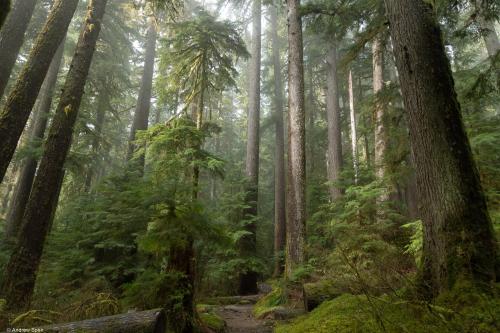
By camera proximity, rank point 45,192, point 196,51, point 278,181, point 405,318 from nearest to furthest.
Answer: point 405,318 → point 45,192 → point 196,51 → point 278,181

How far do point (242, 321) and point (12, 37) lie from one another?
9.60m

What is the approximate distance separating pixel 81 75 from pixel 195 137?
3006 millimetres

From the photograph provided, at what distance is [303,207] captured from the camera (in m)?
8.23

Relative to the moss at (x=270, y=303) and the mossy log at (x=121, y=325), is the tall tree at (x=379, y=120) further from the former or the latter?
the mossy log at (x=121, y=325)

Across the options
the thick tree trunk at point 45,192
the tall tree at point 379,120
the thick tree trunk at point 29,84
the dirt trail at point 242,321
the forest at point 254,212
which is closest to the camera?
the forest at point 254,212

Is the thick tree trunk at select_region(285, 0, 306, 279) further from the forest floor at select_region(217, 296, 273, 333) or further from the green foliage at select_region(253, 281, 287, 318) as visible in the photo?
the forest floor at select_region(217, 296, 273, 333)

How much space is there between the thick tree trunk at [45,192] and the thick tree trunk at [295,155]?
211 inches

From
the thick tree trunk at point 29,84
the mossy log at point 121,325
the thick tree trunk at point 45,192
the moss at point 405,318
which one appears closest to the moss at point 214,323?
the mossy log at point 121,325

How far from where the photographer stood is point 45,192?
6.38 meters

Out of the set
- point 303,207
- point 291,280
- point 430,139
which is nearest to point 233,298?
point 291,280

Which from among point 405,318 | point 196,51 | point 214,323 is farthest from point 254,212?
point 405,318

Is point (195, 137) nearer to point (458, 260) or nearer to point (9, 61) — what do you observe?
point (9, 61)

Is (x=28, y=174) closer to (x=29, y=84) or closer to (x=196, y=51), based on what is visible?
(x=29, y=84)

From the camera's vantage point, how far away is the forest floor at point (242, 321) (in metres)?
6.56
